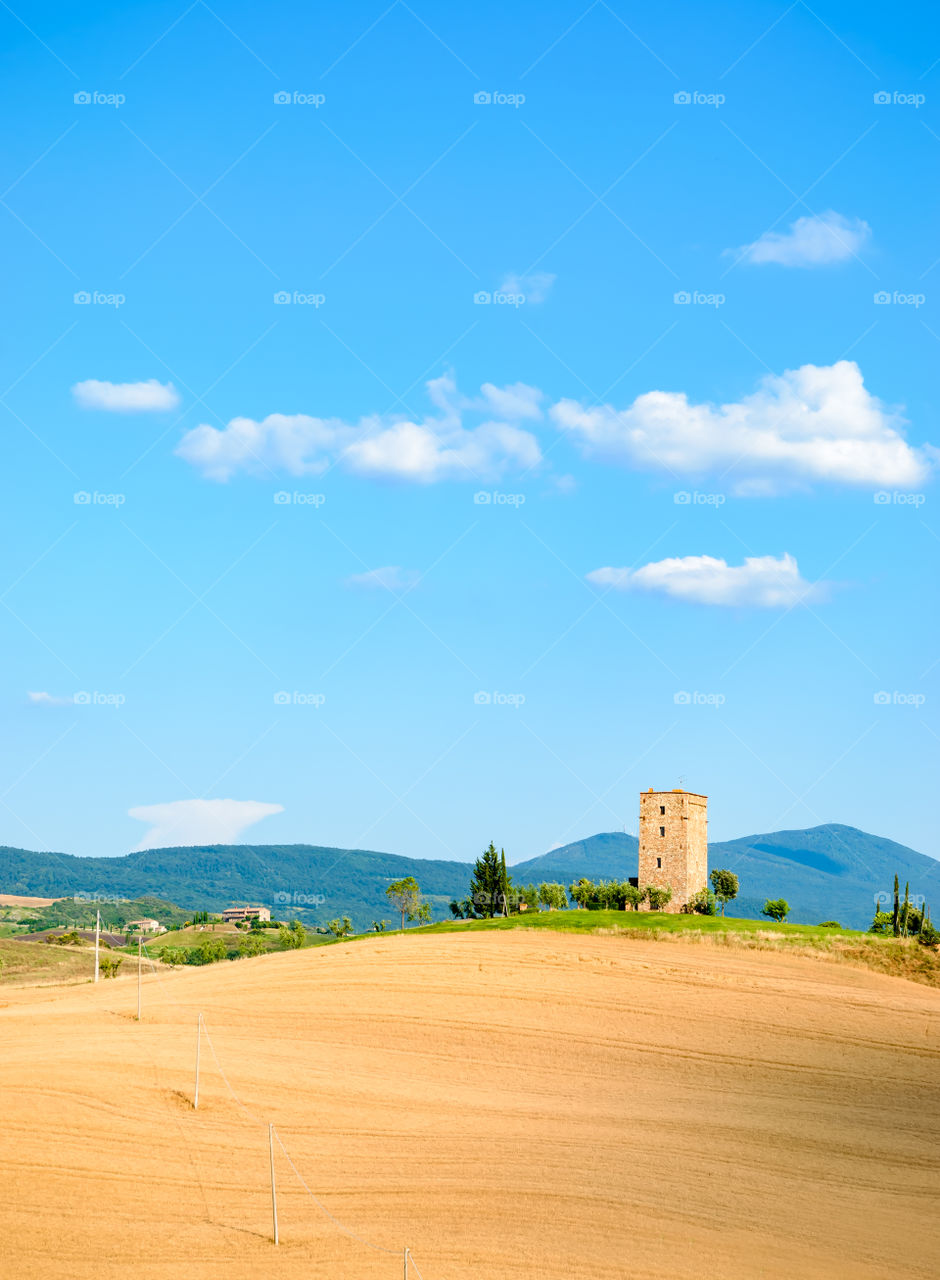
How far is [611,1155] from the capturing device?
35.8 m

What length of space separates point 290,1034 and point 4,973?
47042mm

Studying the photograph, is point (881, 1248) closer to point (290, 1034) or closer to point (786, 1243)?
point (786, 1243)

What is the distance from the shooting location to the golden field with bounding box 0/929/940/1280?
2900 centimetres

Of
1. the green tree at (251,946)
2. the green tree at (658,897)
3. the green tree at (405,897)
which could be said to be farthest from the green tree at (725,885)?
the green tree at (251,946)

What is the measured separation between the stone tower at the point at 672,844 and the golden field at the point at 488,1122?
2862 cm

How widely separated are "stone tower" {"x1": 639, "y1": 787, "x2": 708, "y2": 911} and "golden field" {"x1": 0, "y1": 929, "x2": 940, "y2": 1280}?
28623 mm

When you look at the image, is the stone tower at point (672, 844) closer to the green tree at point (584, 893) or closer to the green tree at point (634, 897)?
the green tree at point (634, 897)

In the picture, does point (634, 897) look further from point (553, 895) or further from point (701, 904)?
point (553, 895)

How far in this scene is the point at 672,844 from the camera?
9556cm

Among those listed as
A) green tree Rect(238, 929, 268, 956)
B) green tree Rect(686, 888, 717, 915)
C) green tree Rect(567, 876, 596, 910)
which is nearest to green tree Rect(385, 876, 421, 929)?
green tree Rect(238, 929, 268, 956)

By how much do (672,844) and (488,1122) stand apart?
2293 inches

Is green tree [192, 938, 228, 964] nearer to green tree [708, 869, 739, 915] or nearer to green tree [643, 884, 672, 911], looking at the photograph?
green tree [708, 869, 739, 915]

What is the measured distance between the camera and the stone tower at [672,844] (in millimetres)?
94750

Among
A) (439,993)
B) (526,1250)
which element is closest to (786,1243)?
(526,1250)
